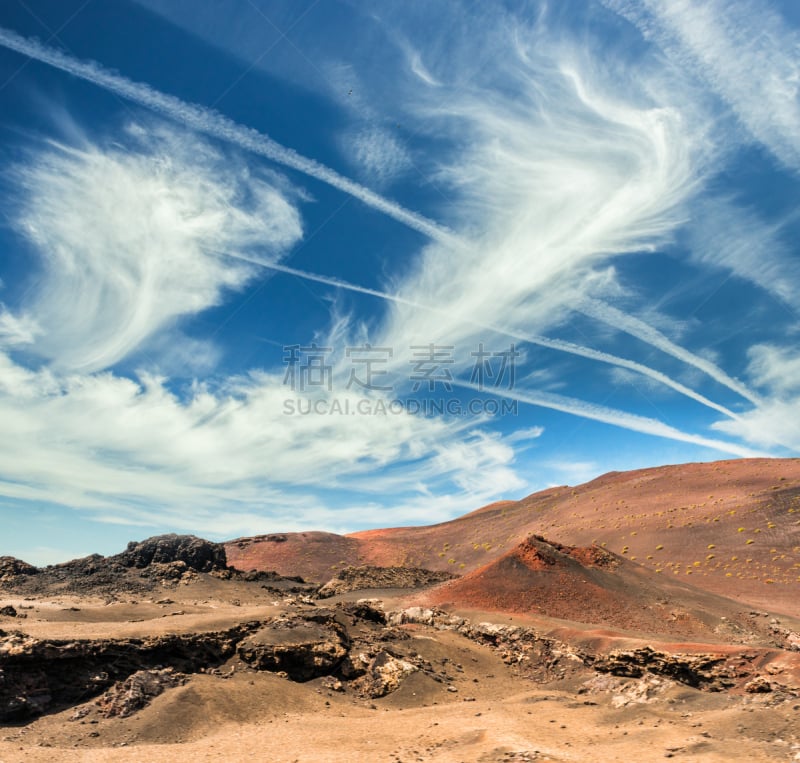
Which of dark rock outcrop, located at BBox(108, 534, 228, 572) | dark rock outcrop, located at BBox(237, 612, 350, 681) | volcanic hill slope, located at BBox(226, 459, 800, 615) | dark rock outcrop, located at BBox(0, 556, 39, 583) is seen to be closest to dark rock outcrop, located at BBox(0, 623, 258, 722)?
dark rock outcrop, located at BBox(237, 612, 350, 681)

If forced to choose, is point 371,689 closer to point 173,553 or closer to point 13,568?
point 173,553

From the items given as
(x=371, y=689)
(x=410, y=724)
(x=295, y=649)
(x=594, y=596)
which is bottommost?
(x=410, y=724)

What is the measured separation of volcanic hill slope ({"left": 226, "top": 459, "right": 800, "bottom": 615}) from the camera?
41.4 m

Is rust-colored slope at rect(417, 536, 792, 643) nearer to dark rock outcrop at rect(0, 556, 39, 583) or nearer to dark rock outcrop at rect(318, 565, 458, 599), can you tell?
dark rock outcrop at rect(318, 565, 458, 599)

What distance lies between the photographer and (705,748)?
9805mm

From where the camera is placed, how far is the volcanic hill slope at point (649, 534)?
41406 millimetres

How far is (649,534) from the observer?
1975 inches

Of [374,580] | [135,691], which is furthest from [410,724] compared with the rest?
[374,580]

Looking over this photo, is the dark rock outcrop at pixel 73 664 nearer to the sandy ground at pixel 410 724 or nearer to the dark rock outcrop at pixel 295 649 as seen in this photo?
the sandy ground at pixel 410 724

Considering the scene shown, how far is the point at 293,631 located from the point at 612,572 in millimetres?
25629

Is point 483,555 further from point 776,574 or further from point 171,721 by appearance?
point 171,721

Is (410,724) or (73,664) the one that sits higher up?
(73,664)

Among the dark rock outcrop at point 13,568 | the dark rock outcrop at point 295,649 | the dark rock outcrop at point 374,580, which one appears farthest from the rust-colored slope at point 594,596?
the dark rock outcrop at point 13,568

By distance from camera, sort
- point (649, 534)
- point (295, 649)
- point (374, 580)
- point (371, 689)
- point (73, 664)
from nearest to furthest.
Result: point (73, 664), point (371, 689), point (295, 649), point (374, 580), point (649, 534)
